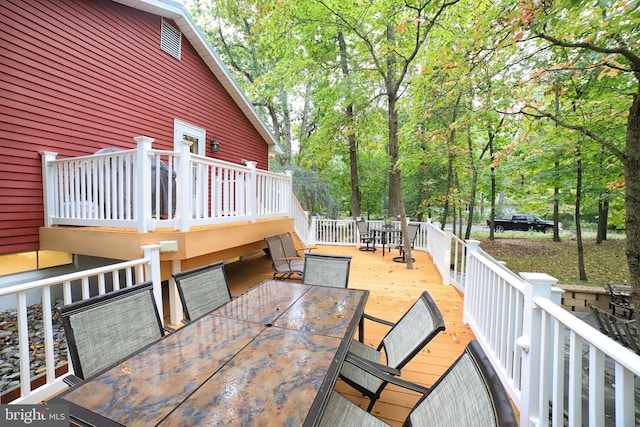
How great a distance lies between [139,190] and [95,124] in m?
2.63

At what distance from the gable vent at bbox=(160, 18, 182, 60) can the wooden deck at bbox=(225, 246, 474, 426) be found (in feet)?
17.1

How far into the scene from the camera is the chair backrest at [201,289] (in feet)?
8.23

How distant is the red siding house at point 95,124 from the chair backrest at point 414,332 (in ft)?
9.28

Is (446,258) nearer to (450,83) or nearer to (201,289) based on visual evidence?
(450,83)

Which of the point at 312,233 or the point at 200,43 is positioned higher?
the point at 200,43

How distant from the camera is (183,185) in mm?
3795

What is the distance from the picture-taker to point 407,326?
7.06 feet

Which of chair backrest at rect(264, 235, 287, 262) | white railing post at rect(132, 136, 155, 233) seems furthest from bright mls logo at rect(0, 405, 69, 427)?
chair backrest at rect(264, 235, 287, 262)

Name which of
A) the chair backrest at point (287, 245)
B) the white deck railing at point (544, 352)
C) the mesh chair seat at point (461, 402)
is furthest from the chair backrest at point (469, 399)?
the chair backrest at point (287, 245)

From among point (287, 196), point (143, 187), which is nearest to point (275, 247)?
point (287, 196)

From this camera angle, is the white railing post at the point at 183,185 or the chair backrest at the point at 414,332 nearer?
the chair backrest at the point at 414,332

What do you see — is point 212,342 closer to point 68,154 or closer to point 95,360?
point 95,360

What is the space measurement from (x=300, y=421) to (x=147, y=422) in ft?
1.96

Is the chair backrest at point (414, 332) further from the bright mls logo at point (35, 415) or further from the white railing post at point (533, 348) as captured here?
the bright mls logo at point (35, 415)
